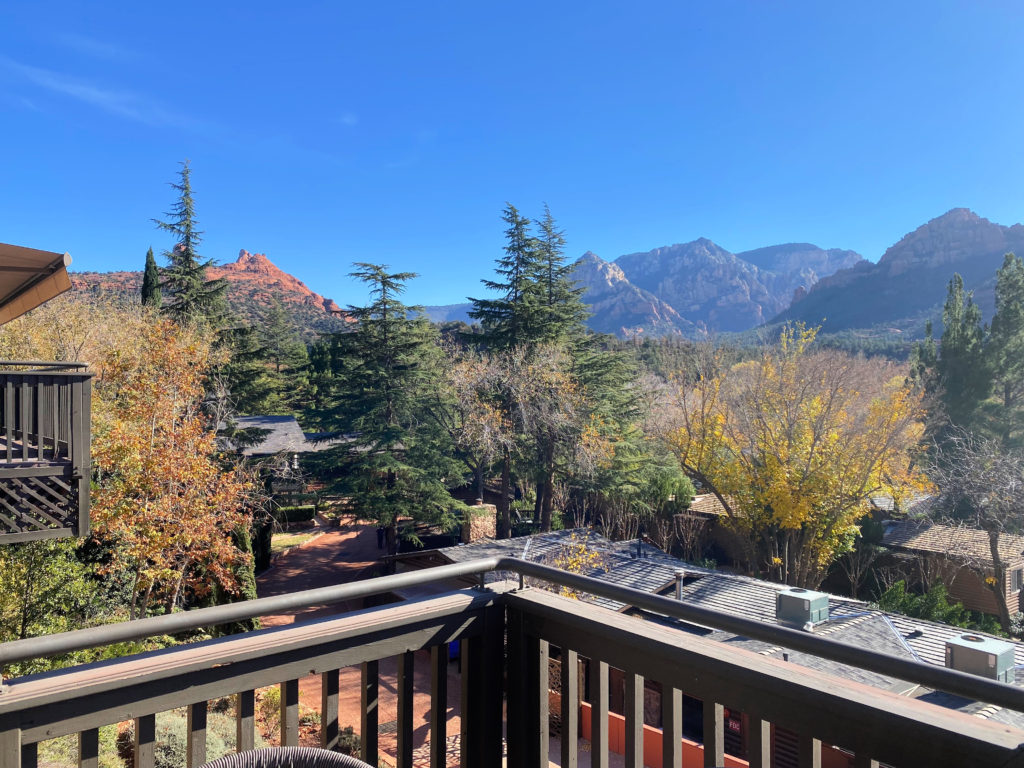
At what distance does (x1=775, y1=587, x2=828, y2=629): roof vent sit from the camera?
9.36 metres

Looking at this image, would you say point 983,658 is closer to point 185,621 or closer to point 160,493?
point 185,621

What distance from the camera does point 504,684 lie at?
5.49 ft

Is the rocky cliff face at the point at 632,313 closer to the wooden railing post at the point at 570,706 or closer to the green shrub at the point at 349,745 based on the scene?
the green shrub at the point at 349,745

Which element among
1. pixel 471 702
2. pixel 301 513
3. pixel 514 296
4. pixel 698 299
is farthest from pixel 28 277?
pixel 698 299

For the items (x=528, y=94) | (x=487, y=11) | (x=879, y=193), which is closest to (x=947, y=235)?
(x=879, y=193)

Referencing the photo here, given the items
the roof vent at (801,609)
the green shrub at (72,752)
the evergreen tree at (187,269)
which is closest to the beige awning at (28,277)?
the green shrub at (72,752)

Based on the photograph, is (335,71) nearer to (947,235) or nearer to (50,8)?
(50,8)

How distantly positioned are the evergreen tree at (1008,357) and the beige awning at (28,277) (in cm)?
2631

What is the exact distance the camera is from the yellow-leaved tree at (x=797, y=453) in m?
14.6

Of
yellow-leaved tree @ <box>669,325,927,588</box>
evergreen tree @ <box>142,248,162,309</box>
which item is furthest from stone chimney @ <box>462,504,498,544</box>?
evergreen tree @ <box>142,248,162,309</box>

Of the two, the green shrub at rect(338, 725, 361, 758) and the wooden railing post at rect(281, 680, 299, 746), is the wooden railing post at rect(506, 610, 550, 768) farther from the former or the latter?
the green shrub at rect(338, 725, 361, 758)

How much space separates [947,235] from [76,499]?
124005 mm

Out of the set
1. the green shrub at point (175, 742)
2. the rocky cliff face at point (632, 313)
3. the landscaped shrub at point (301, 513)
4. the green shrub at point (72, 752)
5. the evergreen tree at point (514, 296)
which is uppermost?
the rocky cliff face at point (632, 313)

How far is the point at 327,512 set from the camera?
18.0 meters
